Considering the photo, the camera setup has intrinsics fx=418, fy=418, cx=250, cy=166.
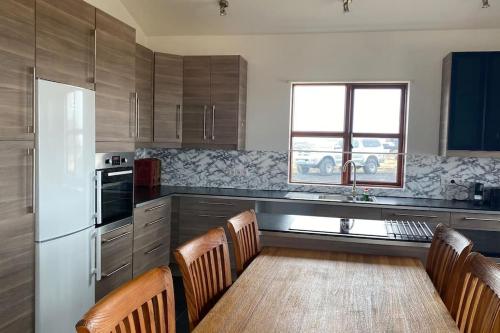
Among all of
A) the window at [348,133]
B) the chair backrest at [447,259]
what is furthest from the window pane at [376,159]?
the chair backrest at [447,259]

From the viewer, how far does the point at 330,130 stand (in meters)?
4.35

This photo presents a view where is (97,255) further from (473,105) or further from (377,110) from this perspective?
(473,105)

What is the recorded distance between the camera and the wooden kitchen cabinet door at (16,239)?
6.78ft

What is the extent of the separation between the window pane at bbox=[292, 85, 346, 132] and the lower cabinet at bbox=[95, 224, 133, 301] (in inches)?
84.1

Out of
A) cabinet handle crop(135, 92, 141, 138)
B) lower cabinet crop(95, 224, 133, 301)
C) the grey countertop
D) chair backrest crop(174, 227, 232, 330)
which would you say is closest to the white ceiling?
cabinet handle crop(135, 92, 141, 138)

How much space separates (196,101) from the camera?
417 cm

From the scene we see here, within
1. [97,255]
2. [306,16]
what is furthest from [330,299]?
[306,16]

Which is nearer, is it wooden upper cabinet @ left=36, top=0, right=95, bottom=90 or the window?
wooden upper cabinet @ left=36, top=0, right=95, bottom=90

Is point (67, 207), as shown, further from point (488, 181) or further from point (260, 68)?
point (488, 181)

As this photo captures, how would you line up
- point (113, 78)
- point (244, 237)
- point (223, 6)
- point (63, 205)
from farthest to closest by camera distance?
point (223, 6) < point (113, 78) < point (63, 205) < point (244, 237)

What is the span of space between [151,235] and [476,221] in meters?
2.74

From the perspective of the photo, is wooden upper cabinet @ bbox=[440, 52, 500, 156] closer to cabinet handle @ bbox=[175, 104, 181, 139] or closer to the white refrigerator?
cabinet handle @ bbox=[175, 104, 181, 139]

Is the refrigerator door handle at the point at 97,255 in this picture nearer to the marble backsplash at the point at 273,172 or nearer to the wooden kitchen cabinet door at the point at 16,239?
the wooden kitchen cabinet door at the point at 16,239

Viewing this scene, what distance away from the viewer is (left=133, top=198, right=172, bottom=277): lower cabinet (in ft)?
11.1
